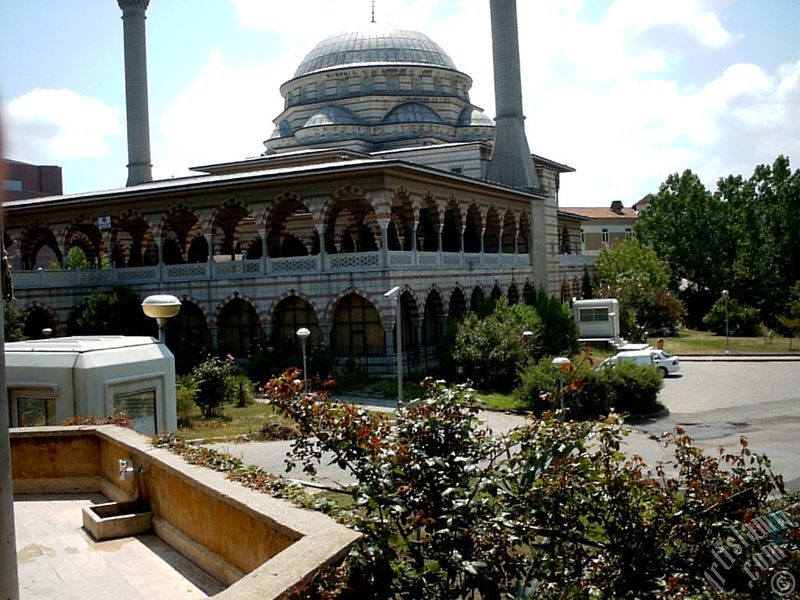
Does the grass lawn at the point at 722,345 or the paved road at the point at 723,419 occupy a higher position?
the grass lawn at the point at 722,345

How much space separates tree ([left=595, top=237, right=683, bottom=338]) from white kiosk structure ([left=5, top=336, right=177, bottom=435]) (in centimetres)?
3143

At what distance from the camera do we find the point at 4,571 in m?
3.73

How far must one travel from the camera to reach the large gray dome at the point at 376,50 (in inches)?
1816

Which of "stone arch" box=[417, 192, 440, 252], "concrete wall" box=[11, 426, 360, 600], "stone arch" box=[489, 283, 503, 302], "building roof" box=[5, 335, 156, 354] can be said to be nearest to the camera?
"concrete wall" box=[11, 426, 360, 600]

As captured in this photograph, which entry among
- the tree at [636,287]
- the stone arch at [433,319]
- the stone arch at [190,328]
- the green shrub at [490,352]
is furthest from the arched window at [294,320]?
the tree at [636,287]

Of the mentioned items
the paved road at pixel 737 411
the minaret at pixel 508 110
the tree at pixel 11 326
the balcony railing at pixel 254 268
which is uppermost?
the minaret at pixel 508 110

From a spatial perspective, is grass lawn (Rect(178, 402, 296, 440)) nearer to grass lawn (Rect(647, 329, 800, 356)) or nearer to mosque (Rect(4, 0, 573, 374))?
mosque (Rect(4, 0, 573, 374))

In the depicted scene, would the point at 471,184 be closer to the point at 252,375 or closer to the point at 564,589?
the point at 252,375

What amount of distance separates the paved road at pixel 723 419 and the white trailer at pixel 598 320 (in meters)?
5.20

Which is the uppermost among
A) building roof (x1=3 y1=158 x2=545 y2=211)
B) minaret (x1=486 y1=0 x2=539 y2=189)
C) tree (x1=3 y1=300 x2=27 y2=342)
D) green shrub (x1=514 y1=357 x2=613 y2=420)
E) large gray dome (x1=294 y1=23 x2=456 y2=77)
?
large gray dome (x1=294 y1=23 x2=456 y2=77)

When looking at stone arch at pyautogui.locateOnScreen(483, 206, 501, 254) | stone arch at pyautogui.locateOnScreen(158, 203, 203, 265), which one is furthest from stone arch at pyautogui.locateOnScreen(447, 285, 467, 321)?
stone arch at pyautogui.locateOnScreen(158, 203, 203, 265)

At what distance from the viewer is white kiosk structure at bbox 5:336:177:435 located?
10.4m

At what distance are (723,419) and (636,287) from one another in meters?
23.6

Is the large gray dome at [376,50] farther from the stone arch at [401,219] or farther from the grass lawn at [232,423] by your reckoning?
Answer: the grass lawn at [232,423]
